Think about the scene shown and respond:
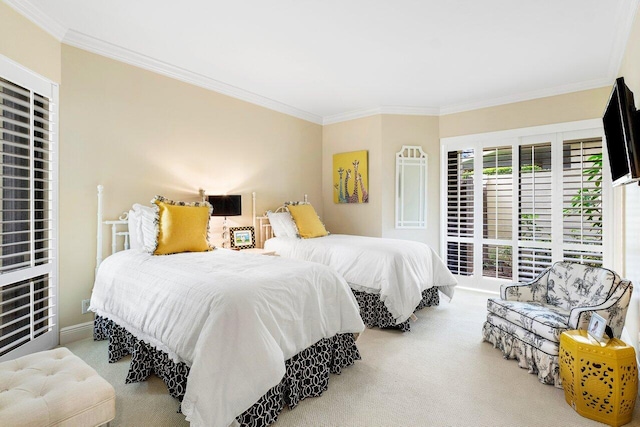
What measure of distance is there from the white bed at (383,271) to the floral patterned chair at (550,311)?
74 cm

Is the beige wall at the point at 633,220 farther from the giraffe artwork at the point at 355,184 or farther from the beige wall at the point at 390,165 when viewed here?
the giraffe artwork at the point at 355,184

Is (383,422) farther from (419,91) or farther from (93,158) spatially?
(419,91)

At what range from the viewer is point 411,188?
5055 millimetres

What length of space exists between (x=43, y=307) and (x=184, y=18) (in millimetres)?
2660

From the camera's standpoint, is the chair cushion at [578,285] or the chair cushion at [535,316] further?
the chair cushion at [578,285]

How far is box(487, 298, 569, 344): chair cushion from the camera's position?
2287 mm

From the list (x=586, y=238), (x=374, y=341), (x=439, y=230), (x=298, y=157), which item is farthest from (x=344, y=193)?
(x=586, y=238)

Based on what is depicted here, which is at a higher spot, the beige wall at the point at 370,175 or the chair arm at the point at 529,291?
the beige wall at the point at 370,175

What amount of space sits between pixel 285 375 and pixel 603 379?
186 cm

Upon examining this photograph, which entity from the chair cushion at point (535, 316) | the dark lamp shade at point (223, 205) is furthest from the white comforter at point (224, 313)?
the chair cushion at point (535, 316)

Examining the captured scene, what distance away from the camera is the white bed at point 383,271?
3160 mm

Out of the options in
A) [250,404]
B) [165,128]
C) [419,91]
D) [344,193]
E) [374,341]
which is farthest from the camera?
[344,193]

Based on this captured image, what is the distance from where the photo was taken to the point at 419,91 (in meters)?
4.34

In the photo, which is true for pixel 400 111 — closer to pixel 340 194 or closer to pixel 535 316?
pixel 340 194
